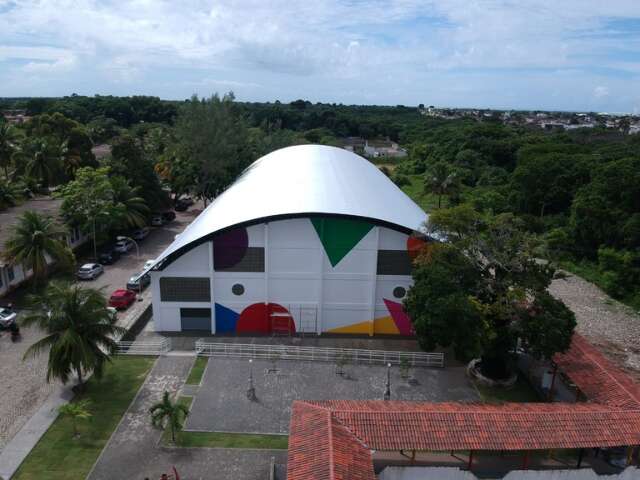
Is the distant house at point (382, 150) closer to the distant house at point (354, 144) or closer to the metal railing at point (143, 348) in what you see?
the distant house at point (354, 144)

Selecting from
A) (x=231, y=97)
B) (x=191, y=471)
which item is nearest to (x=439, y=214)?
(x=191, y=471)

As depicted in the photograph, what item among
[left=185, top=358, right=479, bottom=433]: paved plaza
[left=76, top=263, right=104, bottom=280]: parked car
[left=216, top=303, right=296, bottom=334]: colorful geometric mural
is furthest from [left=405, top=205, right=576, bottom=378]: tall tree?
[left=76, top=263, right=104, bottom=280]: parked car

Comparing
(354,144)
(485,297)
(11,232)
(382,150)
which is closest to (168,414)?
(485,297)

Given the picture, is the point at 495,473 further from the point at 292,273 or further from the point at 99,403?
the point at 99,403

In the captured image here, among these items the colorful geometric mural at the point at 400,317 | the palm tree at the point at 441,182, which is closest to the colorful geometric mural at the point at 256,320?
the colorful geometric mural at the point at 400,317

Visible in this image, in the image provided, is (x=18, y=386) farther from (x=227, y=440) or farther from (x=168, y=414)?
(x=227, y=440)

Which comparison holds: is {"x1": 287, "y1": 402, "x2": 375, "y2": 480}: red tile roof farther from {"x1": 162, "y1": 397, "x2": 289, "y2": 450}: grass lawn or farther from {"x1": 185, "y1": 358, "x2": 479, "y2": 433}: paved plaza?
{"x1": 185, "y1": 358, "x2": 479, "y2": 433}: paved plaza
